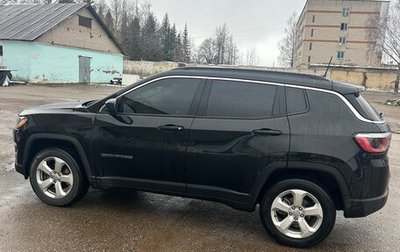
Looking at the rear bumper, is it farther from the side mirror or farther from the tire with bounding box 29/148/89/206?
the tire with bounding box 29/148/89/206

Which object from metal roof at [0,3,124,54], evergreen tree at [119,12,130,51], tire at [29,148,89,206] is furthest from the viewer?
evergreen tree at [119,12,130,51]

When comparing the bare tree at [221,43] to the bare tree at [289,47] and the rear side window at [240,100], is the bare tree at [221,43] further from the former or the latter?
the rear side window at [240,100]

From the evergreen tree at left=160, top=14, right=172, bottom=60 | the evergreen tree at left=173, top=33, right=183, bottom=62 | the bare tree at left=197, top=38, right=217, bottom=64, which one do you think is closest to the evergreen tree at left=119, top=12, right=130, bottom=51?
the evergreen tree at left=160, top=14, right=172, bottom=60

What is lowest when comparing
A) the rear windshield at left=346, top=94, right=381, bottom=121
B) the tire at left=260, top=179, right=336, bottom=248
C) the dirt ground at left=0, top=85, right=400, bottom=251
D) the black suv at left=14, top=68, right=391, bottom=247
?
the dirt ground at left=0, top=85, right=400, bottom=251

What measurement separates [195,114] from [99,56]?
31837mm

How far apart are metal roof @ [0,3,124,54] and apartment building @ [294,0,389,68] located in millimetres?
48212

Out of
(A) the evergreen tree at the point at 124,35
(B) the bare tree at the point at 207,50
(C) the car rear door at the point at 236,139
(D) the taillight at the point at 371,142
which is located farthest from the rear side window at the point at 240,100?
(B) the bare tree at the point at 207,50

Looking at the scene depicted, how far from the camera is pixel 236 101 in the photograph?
12.8 feet

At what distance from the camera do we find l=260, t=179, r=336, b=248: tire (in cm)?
367

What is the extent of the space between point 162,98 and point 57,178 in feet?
5.53

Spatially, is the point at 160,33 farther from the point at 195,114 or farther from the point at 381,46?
the point at 195,114

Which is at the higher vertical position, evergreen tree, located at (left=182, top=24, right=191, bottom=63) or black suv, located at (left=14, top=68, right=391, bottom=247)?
evergreen tree, located at (left=182, top=24, right=191, bottom=63)

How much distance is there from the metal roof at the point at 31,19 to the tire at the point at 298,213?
86.5 feet

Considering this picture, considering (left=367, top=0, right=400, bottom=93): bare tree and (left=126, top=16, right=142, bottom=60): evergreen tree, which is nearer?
(left=367, top=0, right=400, bottom=93): bare tree
